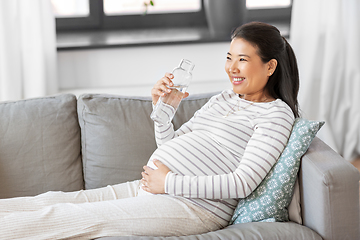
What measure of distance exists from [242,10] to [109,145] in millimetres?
1372

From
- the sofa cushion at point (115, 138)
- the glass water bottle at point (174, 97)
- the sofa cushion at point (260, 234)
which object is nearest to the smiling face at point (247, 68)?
the glass water bottle at point (174, 97)

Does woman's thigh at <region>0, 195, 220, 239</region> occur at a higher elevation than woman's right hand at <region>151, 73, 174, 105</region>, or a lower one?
lower

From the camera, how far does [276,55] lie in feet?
4.70

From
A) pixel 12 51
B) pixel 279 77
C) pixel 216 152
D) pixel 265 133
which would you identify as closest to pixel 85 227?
pixel 216 152

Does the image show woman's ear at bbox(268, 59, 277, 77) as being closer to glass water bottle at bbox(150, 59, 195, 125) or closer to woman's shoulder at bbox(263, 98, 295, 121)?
woman's shoulder at bbox(263, 98, 295, 121)

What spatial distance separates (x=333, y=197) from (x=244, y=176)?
0.87 ft

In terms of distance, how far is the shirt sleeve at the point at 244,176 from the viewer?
4.15 feet

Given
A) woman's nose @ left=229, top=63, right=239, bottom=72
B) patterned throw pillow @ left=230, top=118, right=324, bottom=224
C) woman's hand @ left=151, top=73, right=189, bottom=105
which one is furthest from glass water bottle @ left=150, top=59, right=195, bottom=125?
patterned throw pillow @ left=230, top=118, right=324, bottom=224

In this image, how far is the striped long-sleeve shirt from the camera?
1.27 meters

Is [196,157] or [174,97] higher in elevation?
[174,97]

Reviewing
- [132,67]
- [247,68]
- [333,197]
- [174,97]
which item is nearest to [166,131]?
[174,97]

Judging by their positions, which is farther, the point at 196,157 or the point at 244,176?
the point at 196,157

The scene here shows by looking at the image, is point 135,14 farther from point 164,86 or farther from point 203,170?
point 203,170

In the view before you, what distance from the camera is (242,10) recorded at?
8.39ft
